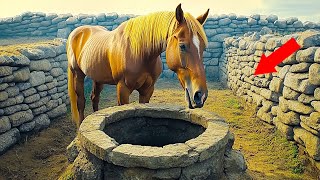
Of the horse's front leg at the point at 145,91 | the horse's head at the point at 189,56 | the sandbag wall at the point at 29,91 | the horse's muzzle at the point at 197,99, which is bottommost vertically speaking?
the sandbag wall at the point at 29,91

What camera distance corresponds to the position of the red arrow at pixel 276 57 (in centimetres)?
515

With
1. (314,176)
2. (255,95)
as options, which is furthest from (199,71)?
(255,95)

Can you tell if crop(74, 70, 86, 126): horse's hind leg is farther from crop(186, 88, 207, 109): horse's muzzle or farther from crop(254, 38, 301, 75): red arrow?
crop(254, 38, 301, 75): red arrow

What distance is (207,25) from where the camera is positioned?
12.7 m

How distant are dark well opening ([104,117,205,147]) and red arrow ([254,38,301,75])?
288 cm

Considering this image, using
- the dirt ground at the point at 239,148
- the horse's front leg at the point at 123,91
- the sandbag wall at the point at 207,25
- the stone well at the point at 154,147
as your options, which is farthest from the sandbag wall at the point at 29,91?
the sandbag wall at the point at 207,25

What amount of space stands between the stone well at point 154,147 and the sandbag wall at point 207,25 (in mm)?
8691

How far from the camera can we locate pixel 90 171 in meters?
2.57

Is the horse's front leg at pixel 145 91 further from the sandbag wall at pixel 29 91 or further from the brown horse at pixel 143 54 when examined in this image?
the sandbag wall at pixel 29 91

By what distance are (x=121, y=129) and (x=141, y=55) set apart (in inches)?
37.8

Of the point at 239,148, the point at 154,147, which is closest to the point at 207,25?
the point at 239,148

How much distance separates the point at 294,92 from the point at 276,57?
4.11ft

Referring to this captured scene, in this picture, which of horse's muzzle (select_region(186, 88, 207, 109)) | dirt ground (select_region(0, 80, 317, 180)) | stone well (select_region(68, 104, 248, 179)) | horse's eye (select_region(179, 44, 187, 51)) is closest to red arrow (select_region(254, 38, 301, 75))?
dirt ground (select_region(0, 80, 317, 180))

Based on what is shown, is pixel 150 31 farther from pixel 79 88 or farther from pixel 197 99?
pixel 79 88
